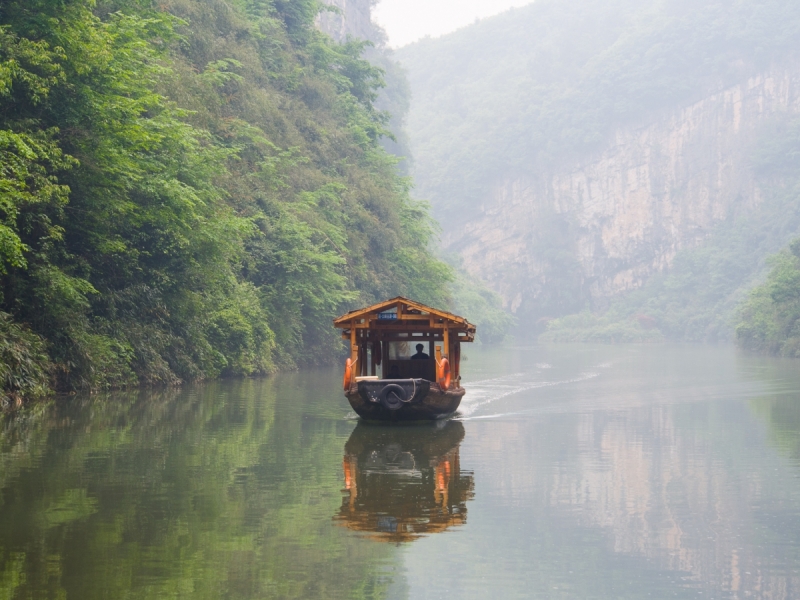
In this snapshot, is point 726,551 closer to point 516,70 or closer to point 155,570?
point 155,570

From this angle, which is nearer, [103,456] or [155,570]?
[155,570]

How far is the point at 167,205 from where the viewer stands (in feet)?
83.9

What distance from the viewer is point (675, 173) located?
14038cm

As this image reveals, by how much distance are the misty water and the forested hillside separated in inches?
105

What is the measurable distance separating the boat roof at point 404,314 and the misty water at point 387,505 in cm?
207

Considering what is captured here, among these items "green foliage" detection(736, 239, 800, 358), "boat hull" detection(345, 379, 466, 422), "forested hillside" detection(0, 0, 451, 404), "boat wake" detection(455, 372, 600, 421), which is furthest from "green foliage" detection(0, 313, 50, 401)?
"green foliage" detection(736, 239, 800, 358)

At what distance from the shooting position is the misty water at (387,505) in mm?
8305

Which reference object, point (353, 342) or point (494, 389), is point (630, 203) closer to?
point (494, 389)

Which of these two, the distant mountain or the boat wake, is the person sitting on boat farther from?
the distant mountain

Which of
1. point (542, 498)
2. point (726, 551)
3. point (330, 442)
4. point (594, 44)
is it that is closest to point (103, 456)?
point (330, 442)

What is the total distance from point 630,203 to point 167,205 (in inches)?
4827

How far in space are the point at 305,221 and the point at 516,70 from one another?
5863 inches

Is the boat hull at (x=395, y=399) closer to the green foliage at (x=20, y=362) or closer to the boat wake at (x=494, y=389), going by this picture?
the boat wake at (x=494, y=389)

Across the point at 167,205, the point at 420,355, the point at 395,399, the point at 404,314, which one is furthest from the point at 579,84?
the point at 395,399
